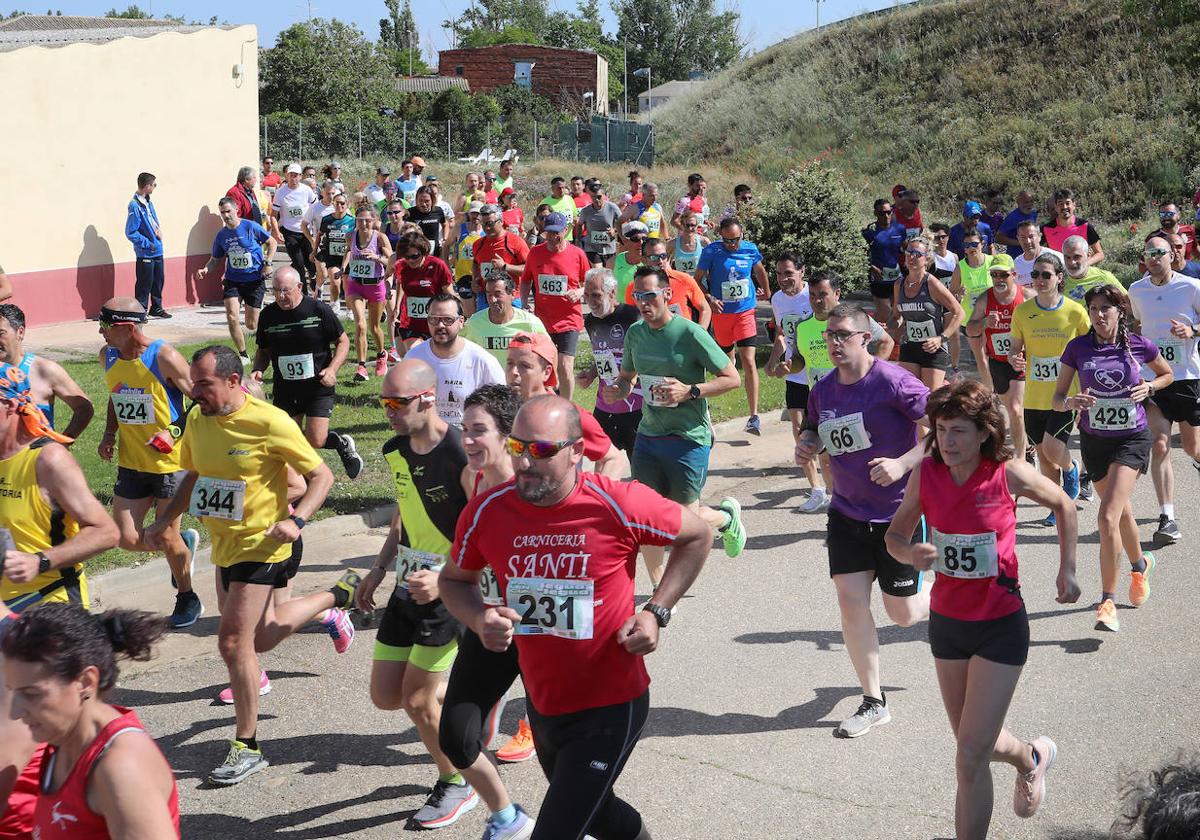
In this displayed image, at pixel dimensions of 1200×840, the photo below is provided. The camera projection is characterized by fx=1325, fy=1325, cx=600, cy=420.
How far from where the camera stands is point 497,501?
4.50 metres

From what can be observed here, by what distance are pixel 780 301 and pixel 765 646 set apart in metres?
4.36

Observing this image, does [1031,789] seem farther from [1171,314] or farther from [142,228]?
[142,228]

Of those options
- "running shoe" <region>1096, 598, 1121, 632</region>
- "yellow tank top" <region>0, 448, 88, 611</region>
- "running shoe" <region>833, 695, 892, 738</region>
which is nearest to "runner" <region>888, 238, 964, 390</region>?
"running shoe" <region>1096, 598, 1121, 632</region>

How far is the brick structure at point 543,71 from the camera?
83.9 metres

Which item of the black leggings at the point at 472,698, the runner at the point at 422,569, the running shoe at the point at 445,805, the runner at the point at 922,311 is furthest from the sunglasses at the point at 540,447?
the runner at the point at 922,311

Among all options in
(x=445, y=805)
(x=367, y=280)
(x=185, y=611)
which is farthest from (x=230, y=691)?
(x=367, y=280)

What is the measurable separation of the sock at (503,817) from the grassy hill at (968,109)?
31195 millimetres

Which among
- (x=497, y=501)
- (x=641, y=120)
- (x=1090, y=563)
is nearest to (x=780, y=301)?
(x=1090, y=563)

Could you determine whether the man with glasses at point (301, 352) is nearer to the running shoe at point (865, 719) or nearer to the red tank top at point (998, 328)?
the running shoe at point (865, 719)

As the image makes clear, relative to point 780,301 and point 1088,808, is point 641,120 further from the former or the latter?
point 1088,808

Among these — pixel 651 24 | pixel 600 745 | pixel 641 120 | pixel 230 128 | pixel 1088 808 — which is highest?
pixel 651 24

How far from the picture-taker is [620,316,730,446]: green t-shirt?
26.3ft

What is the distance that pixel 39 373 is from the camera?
7.71 metres

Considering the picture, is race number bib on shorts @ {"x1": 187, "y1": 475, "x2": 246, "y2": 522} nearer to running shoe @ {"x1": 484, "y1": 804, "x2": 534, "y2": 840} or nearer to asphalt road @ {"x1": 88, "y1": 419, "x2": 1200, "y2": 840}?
asphalt road @ {"x1": 88, "y1": 419, "x2": 1200, "y2": 840}
